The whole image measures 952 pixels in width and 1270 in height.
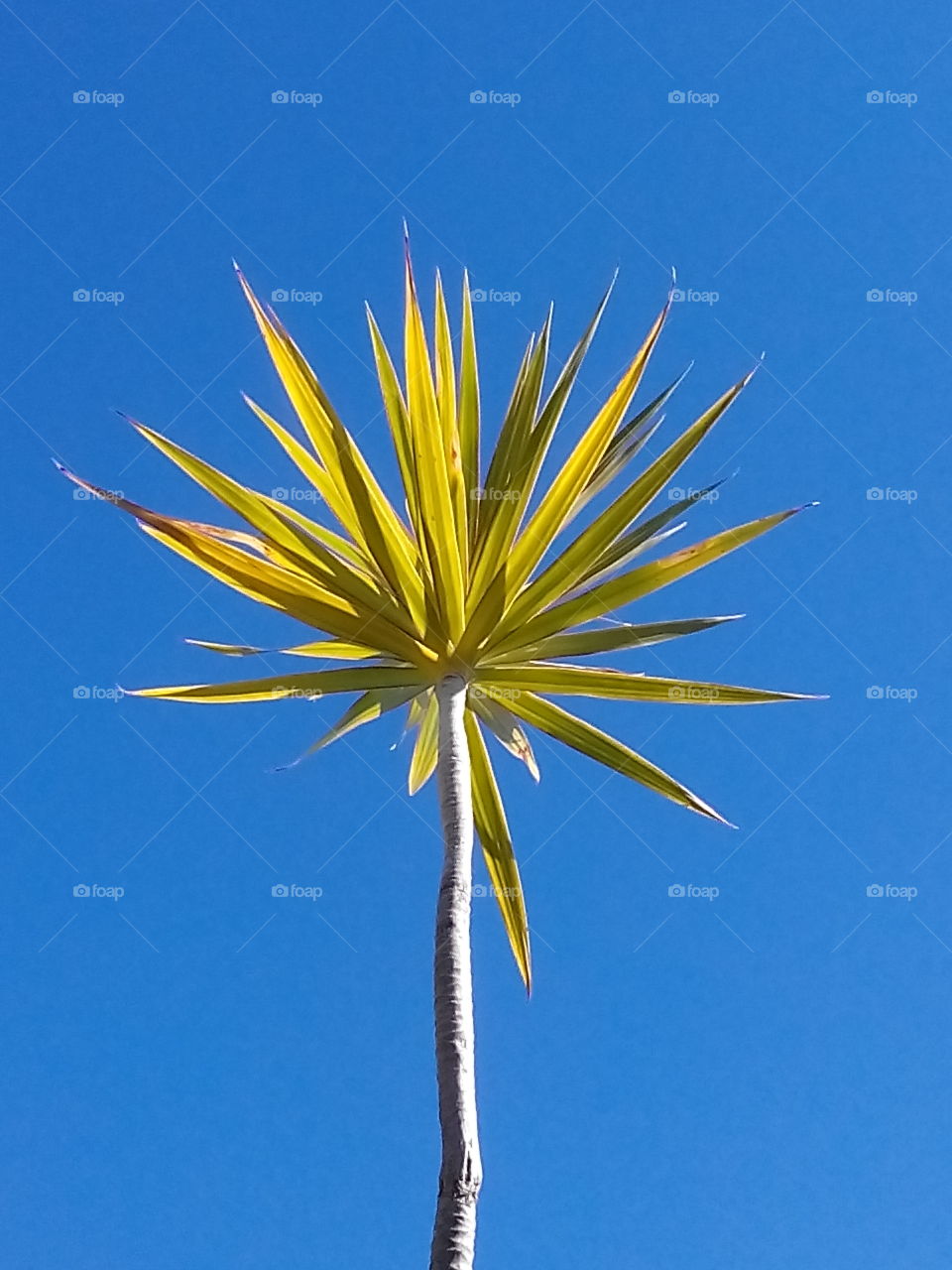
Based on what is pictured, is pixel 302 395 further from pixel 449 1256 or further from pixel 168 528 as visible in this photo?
pixel 449 1256

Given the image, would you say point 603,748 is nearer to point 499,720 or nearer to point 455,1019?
point 499,720

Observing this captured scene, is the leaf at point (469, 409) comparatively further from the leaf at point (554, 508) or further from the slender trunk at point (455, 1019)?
the slender trunk at point (455, 1019)

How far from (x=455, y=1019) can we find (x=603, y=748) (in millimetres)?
1090

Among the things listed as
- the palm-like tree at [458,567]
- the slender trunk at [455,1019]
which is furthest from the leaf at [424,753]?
the slender trunk at [455,1019]

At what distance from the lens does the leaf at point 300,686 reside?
10.3 feet

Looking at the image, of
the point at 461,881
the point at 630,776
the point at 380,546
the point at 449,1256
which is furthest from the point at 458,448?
the point at 449,1256

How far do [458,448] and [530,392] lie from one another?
277 mm

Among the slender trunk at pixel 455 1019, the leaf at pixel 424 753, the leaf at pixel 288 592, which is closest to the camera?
the slender trunk at pixel 455 1019

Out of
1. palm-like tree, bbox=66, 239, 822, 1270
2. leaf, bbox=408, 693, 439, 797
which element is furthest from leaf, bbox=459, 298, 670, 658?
leaf, bbox=408, 693, 439, 797

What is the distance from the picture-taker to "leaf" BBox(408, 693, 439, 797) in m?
3.76

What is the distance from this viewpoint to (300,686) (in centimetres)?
319

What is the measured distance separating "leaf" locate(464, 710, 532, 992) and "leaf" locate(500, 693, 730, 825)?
167 mm

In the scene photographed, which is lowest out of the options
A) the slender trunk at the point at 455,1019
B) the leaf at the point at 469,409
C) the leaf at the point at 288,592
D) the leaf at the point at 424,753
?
the slender trunk at the point at 455,1019

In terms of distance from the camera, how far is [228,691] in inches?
125
